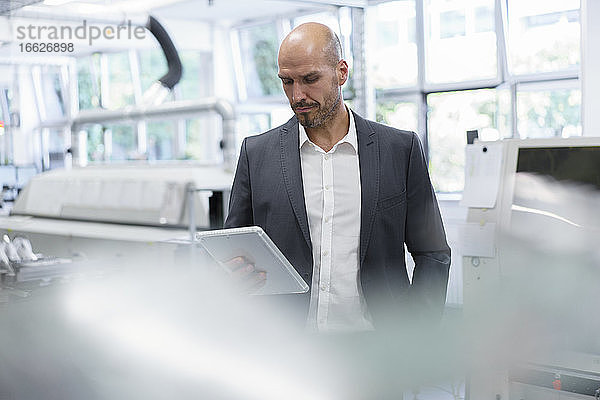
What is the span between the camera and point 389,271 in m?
1.68

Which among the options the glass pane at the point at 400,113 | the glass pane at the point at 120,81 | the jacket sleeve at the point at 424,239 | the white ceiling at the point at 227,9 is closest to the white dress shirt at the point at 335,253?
the jacket sleeve at the point at 424,239

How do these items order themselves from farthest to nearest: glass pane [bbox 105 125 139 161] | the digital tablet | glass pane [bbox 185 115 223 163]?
glass pane [bbox 105 125 139 161] < glass pane [bbox 185 115 223 163] < the digital tablet

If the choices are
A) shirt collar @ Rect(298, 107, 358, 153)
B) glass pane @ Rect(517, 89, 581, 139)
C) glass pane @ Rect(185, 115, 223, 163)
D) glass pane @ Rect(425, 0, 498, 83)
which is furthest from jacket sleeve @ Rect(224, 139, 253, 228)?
glass pane @ Rect(185, 115, 223, 163)

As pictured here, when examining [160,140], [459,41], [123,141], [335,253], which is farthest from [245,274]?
[123,141]

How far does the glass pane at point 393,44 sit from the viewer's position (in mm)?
7195

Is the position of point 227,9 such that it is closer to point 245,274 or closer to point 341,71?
point 341,71

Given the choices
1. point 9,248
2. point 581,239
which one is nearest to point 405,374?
point 581,239

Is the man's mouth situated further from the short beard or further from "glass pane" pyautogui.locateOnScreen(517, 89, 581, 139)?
"glass pane" pyautogui.locateOnScreen(517, 89, 581, 139)

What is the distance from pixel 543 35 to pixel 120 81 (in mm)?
5290

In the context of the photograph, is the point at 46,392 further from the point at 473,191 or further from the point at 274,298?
the point at 473,191

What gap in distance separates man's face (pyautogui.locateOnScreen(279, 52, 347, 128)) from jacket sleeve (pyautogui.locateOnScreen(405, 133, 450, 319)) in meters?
0.24

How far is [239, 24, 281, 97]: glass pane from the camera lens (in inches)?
361

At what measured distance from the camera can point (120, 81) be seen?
944 centimetres

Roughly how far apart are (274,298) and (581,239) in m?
1.10
